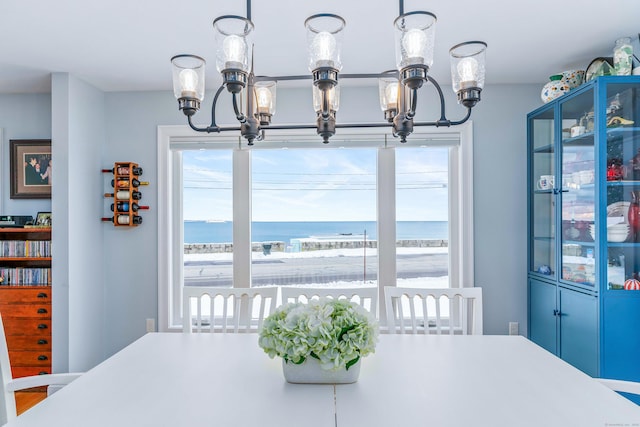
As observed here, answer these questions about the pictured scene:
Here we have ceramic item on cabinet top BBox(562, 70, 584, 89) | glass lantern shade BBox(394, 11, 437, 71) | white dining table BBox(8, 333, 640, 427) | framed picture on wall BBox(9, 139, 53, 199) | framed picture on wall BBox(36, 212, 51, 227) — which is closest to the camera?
white dining table BBox(8, 333, 640, 427)

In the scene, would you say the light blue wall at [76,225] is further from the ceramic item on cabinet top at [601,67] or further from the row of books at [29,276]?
the ceramic item on cabinet top at [601,67]

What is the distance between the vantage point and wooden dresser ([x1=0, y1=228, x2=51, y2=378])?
3070 mm

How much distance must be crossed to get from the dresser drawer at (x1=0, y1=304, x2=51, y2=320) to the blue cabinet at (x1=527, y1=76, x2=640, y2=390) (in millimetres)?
3680

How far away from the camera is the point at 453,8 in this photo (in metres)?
2.07

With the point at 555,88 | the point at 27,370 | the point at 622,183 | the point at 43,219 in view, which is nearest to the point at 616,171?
the point at 622,183

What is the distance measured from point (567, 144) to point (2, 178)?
4401mm

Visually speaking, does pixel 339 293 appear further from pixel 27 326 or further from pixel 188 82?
pixel 27 326

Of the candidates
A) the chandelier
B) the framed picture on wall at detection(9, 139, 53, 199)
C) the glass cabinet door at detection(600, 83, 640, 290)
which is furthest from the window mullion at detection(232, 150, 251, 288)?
the glass cabinet door at detection(600, 83, 640, 290)

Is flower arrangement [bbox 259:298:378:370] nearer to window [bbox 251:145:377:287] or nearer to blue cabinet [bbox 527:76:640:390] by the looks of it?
blue cabinet [bbox 527:76:640:390]

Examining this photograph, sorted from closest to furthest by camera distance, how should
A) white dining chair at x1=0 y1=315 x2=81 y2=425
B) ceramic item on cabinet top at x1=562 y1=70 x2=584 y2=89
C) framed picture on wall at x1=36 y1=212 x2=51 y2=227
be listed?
white dining chair at x1=0 y1=315 x2=81 y2=425
ceramic item on cabinet top at x1=562 y1=70 x2=584 y2=89
framed picture on wall at x1=36 y1=212 x2=51 y2=227

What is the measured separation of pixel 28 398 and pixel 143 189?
1.80 m

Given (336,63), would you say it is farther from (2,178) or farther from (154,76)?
(2,178)

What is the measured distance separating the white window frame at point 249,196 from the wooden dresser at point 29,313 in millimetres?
818

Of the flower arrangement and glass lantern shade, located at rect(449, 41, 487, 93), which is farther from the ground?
glass lantern shade, located at rect(449, 41, 487, 93)
